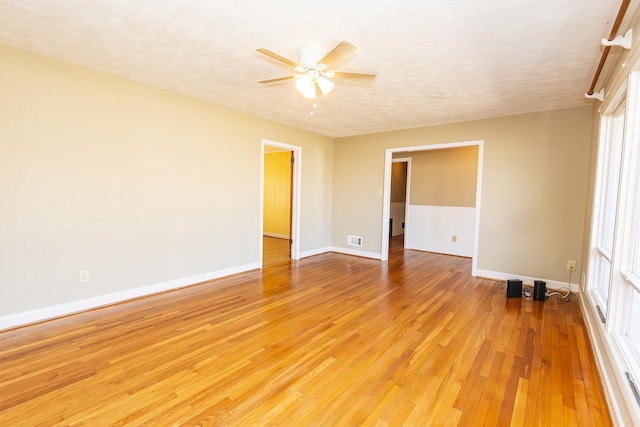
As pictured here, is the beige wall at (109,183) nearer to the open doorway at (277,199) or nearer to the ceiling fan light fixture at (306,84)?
the ceiling fan light fixture at (306,84)

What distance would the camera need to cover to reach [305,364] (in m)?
2.14

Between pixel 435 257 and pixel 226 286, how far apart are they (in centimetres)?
405

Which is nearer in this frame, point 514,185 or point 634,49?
point 634,49

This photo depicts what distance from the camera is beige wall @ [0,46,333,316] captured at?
102 inches

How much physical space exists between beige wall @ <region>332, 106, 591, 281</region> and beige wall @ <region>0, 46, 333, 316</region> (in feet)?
11.0

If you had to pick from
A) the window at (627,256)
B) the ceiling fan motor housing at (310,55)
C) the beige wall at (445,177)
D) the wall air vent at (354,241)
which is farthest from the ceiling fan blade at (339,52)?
the beige wall at (445,177)

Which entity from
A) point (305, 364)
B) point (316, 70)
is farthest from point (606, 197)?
point (305, 364)

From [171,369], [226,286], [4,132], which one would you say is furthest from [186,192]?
[171,369]

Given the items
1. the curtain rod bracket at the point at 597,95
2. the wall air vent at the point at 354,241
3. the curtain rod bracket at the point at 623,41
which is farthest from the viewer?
the wall air vent at the point at 354,241

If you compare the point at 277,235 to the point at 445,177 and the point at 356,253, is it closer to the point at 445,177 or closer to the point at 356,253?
the point at 356,253

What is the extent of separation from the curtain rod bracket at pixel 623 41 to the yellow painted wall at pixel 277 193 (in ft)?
20.5

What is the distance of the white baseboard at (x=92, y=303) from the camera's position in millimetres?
2621

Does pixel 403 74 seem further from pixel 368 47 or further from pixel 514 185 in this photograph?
pixel 514 185

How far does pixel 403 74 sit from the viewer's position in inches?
113
